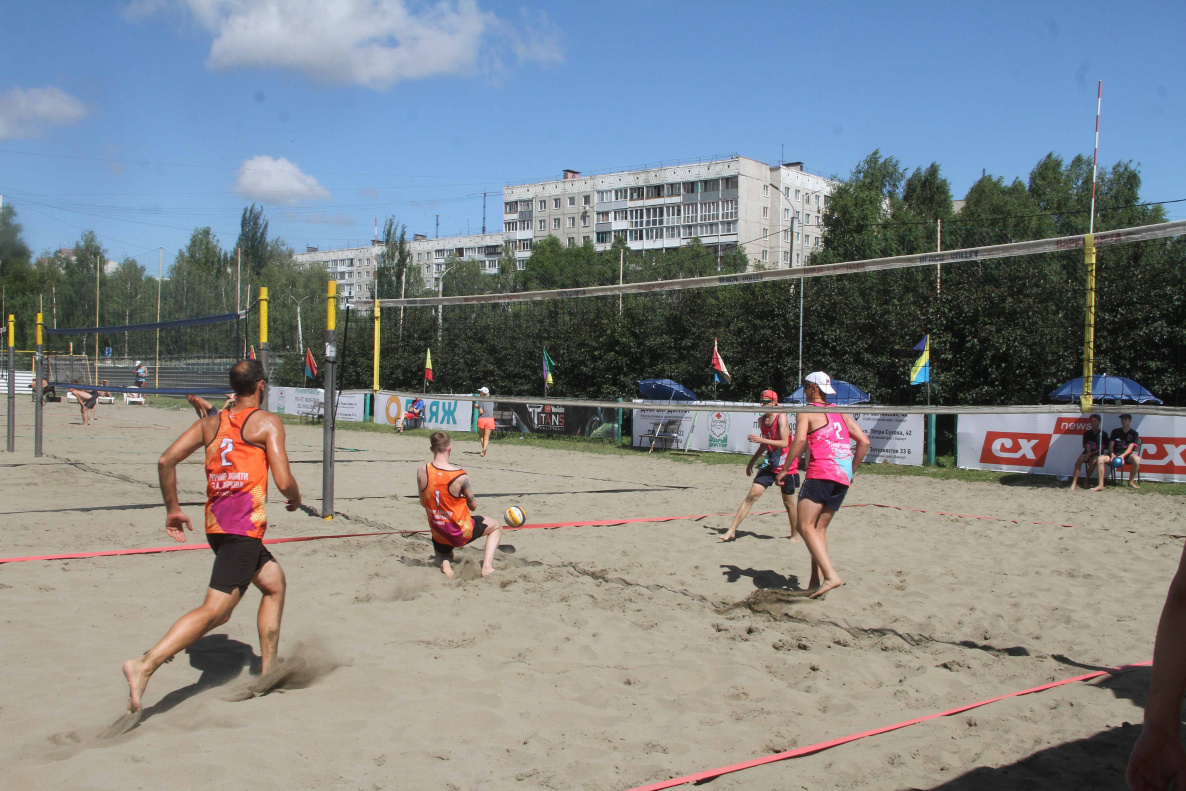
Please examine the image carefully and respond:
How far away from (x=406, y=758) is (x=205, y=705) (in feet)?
3.47

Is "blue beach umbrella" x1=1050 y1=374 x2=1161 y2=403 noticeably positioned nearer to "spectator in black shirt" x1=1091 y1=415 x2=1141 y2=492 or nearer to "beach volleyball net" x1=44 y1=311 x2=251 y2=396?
"spectator in black shirt" x1=1091 y1=415 x2=1141 y2=492

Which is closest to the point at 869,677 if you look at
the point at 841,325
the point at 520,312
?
the point at 520,312

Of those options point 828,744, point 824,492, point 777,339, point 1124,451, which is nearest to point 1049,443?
point 1124,451

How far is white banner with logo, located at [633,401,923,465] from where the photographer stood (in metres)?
15.5

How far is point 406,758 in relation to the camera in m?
3.14

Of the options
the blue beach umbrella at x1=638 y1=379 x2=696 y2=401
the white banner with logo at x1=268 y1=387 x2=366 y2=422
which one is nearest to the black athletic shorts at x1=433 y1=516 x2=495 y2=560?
the blue beach umbrella at x1=638 y1=379 x2=696 y2=401

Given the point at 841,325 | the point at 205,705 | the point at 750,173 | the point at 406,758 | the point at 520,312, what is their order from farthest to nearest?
the point at 750,173 < the point at 841,325 < the point at 520,312 < the point at 205,705 < the point at 406,758

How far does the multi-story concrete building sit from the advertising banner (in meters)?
32.8

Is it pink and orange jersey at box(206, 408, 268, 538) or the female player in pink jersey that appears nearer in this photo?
pink and orange jersey at box(206, 408, 268, 538)

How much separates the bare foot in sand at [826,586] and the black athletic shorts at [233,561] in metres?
3.55

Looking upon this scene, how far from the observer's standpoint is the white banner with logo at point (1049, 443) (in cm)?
1231

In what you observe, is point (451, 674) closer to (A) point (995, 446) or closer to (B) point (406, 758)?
(B) point (406, 758)

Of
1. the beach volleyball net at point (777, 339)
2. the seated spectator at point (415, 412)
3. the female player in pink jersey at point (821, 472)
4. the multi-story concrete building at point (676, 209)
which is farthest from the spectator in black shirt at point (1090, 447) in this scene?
the multi-story concrete building at point (676, 209)

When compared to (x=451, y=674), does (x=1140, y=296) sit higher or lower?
higher
